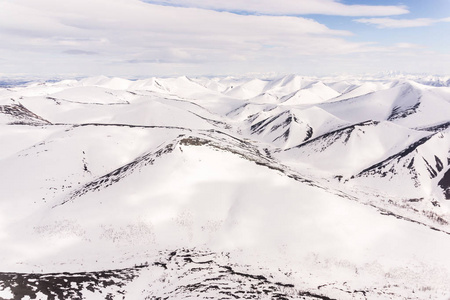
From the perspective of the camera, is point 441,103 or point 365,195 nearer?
point 365,195

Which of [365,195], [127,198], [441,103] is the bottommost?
[365,195]

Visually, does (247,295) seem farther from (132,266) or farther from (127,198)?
(127,198)

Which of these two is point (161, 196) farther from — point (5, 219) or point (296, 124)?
point (296, 124)

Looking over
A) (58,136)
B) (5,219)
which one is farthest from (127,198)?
(58,136)

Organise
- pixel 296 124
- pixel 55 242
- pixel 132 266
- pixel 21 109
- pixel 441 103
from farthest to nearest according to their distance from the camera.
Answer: pixel 441 103, pixel 296 124, pixel 21 109, pixel 55 242, pixel 132 266

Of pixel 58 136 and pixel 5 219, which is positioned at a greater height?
pixel 58 136

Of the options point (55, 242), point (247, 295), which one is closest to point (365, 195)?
point (247, 295)

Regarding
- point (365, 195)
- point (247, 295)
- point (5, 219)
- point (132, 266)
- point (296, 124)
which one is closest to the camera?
point (247, 295)

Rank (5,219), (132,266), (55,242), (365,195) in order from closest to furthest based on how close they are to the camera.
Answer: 1. (132,266)
2. (55,242)
3. (5,219)
4. (365,195)

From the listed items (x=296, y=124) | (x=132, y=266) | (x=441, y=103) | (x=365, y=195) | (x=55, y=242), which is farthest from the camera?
(x=441, y=103)
